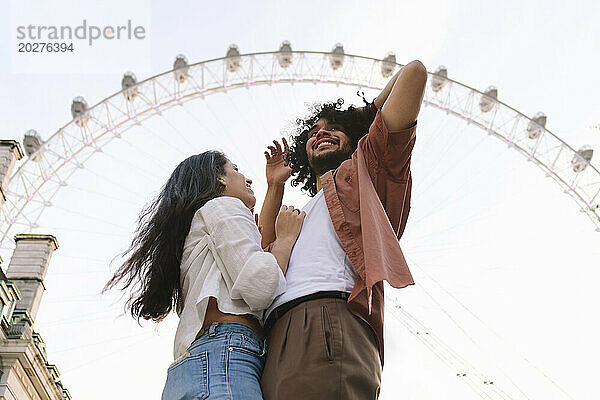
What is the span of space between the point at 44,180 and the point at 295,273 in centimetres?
2232

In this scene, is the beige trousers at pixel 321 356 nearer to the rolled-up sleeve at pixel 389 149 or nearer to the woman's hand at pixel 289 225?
the woman's hand at pixel 289 225

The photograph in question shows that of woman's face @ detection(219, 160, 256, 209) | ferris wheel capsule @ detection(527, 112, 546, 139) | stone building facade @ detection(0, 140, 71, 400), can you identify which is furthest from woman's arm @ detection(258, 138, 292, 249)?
ferris wheel capsule @ detection(527, 112, 546, 139)

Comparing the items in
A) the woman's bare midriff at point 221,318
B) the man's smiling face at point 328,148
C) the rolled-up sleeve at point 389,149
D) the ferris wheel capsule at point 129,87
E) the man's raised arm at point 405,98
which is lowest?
the woman's bare midriff at point 221,318

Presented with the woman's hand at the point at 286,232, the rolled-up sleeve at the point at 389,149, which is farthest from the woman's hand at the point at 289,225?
the rolled-up sleeve at the point at 389,149

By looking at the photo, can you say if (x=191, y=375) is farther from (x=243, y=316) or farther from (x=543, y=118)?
(x=543, y=118)

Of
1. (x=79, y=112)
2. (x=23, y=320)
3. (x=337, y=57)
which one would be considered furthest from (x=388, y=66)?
(x=23, y=320)

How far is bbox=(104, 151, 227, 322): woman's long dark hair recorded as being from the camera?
3174 millimetres

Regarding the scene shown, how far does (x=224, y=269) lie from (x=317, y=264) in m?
0.43

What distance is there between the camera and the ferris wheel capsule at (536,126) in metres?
24.9

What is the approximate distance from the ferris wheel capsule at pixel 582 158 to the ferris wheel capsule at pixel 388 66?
785 centimetres

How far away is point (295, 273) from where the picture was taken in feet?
9.82

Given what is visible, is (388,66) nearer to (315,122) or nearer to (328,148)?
(315,122)

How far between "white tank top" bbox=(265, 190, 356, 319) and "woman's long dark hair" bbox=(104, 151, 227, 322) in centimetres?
55

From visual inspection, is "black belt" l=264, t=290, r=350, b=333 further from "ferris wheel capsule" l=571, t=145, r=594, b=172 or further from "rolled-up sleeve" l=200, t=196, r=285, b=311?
"ferris wheel capsule" l=571, t=145, r=594, b=172
